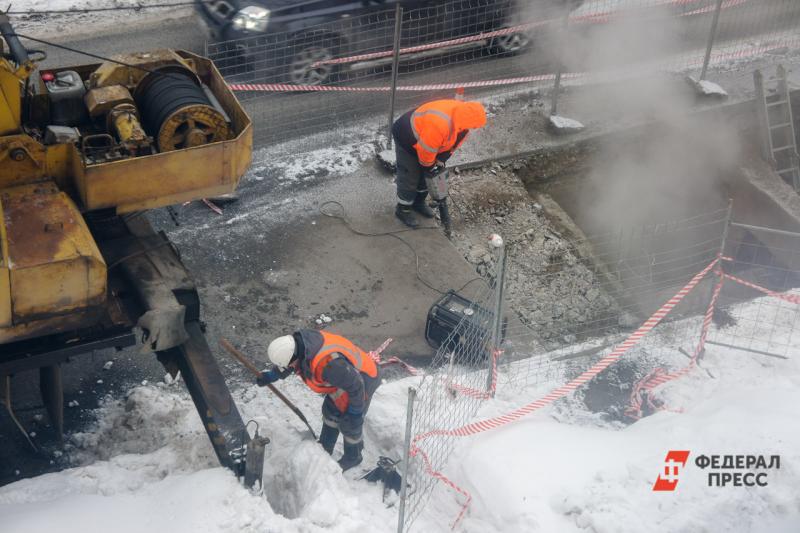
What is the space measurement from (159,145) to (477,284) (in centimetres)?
360

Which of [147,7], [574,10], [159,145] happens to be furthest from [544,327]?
[147,7]

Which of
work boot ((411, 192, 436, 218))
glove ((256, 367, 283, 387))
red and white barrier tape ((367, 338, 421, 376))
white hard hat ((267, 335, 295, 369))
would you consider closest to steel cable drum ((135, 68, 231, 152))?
white hard hat ((267, 335, 295, 369))

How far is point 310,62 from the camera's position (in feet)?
34.6

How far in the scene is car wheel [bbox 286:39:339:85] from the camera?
10.5m

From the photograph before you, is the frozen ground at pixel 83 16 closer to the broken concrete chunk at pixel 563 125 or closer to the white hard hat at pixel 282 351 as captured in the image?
the broken concrete chunk at pixel 563 125

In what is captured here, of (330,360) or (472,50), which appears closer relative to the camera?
(330,360)

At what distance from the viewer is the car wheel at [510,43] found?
11.6m

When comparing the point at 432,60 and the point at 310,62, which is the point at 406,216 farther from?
the point at 432,60

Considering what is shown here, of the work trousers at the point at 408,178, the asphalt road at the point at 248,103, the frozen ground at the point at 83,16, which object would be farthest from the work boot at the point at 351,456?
the frozen ground at the point at 83,16

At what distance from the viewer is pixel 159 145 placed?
20.9ft

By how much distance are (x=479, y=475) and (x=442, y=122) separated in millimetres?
3775

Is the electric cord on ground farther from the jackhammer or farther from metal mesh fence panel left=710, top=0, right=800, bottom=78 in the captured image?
metal mesh fence panel left=710, top=0, right=800, bottom=78

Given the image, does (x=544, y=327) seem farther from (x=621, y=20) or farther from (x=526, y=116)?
(x=621, y=20)

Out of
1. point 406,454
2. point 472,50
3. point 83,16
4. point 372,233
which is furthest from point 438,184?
point 83,16
